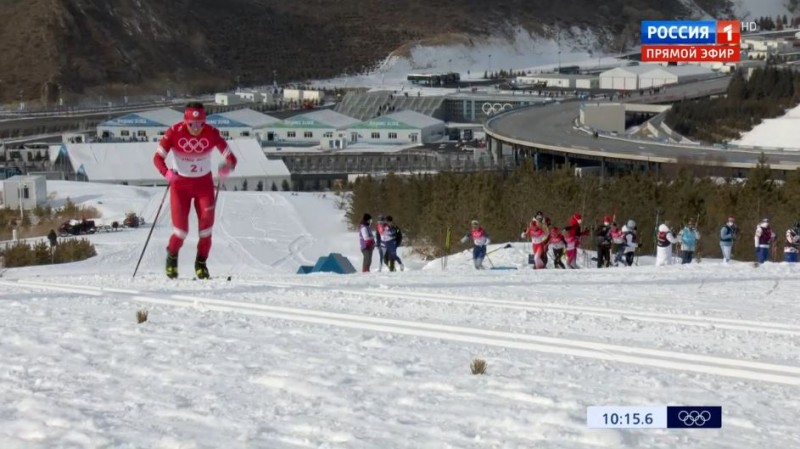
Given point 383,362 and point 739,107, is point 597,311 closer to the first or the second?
point 383,362

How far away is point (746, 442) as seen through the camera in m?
4.81

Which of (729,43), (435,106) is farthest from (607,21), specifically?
(729,43)

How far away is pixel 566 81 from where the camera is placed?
107 m

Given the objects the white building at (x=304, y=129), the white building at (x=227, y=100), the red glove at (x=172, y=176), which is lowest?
the red glove at (x=172, y=176)

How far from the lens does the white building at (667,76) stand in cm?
10375

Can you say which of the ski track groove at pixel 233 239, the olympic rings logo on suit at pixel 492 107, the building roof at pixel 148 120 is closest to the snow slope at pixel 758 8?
the olympic rings logo on suit at pixel 492 107

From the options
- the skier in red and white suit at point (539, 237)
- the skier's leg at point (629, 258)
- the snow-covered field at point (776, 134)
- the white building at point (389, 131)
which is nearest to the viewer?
the skier in red and white suit at point (539, 237)

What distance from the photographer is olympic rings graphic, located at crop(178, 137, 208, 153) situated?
1137cm

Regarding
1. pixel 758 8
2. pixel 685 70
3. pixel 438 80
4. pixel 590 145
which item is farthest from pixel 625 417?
pixel 758 8

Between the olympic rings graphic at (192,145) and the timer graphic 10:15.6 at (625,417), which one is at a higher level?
the olympic rings graphic at (192,145)

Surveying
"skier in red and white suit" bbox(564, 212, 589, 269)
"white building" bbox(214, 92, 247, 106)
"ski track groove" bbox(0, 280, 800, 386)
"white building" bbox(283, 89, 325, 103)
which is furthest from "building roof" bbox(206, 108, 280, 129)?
"ski track groove" bbox(0, 280, 800, 386)

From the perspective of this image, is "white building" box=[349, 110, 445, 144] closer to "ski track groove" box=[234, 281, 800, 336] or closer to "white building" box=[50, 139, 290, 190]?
"white building" box=[50, 139, 290, 190]

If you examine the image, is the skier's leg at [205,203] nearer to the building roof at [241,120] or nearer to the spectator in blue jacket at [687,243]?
the spectator in blue jacket at [687,243]

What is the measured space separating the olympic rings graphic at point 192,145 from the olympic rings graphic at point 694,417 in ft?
23.7
